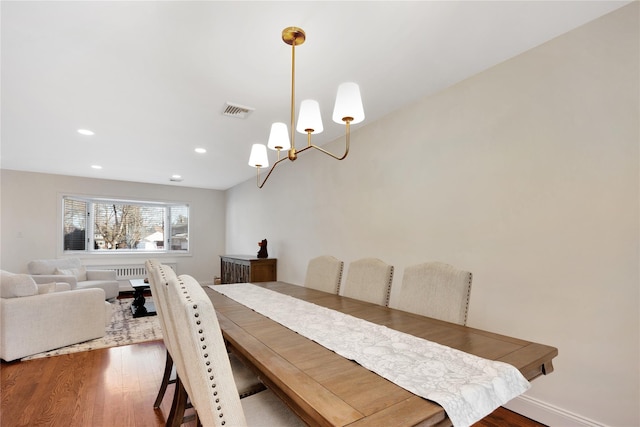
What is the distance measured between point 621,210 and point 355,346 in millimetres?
1602

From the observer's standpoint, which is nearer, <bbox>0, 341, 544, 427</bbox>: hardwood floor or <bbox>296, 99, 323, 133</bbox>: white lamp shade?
<bbox>296, 99, 323, 133</bbox>: white lamp shade

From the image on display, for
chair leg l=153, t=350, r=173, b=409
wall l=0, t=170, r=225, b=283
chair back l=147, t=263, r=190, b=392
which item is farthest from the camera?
wall l=0, t=170, r=225, b=283

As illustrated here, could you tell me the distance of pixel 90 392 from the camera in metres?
2.27

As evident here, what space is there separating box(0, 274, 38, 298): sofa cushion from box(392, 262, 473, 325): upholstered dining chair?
3540 mm

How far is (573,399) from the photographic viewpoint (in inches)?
68.4

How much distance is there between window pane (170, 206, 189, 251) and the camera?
7.03 meters

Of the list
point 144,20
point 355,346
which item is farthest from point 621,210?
point 144,20

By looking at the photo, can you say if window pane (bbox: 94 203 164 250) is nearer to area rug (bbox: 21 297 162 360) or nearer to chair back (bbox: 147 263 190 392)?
area rug (bbox: 21 297 162 360)

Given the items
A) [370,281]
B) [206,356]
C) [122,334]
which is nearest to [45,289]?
[122,334]

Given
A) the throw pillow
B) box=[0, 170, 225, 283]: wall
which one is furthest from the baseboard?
box=[0, 170, 225, 283]: wall

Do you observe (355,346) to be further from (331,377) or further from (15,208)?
(15,208)

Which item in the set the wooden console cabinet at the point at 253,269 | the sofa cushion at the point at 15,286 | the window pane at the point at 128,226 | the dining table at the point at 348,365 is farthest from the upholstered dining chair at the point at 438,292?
the window pane at the point at 128,226

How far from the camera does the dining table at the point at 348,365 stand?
0.77 metres

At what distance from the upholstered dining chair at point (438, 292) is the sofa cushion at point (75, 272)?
5.11m
